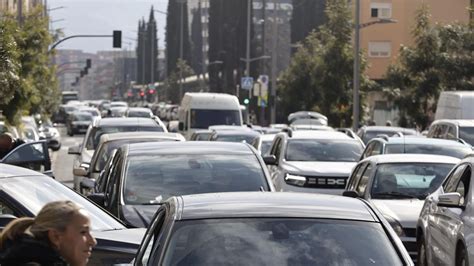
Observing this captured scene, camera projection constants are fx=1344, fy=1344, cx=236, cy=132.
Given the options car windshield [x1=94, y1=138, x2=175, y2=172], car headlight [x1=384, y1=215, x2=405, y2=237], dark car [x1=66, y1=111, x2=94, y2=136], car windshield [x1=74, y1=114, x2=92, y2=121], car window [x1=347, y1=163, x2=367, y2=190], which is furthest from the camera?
car windshield [x1=74, y1=114, x2=92, y2=121]

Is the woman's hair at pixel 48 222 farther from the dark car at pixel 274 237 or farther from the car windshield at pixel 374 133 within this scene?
the car windshield at pixel 374 133

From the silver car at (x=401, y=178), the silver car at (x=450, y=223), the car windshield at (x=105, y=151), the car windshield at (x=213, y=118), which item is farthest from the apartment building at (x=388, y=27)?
the silver car at (x=450, y=223)

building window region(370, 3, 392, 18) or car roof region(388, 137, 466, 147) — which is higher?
building window region(370, 3, 392, 18)

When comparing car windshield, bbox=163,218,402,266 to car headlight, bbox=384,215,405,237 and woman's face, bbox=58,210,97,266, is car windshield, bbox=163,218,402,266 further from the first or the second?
car headlight, bbox=384,215,405,237

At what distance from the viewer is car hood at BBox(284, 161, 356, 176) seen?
22047 millimetres

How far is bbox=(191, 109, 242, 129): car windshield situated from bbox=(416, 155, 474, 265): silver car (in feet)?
109

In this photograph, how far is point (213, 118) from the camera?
47.4 metres

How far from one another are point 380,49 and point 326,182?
6284 centimetres

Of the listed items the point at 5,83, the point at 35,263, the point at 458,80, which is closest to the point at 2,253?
the point at 35,263

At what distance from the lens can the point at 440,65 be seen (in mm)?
46156

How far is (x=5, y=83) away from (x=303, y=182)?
22.0 feet

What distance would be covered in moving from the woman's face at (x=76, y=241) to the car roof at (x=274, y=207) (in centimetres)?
154

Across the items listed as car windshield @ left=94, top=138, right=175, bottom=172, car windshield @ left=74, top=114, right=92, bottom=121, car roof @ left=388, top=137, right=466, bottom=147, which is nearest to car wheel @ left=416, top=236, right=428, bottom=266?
car roof @ left=388, top=137, right=466, bottom=147

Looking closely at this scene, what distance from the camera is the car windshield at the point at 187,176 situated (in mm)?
13312
